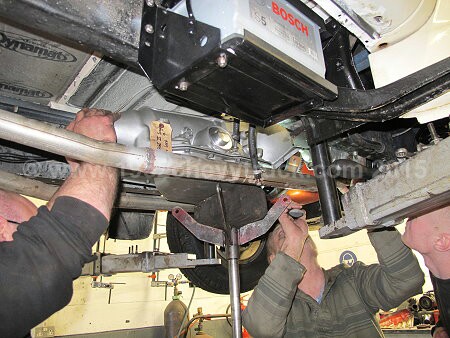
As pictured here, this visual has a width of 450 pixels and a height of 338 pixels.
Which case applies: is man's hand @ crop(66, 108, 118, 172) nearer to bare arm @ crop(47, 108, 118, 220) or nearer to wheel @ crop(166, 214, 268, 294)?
bare arm @ crop(47, 108, 118, 220)

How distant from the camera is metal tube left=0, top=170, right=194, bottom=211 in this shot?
1.20 meters

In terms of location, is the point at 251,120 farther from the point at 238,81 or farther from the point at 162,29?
the point at 162,29

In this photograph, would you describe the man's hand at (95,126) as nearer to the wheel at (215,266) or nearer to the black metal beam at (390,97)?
the black metal beam at (390,97)

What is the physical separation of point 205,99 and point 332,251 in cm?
546

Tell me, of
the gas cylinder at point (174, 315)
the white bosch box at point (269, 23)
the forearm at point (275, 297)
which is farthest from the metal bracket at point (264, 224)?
the gas cylinder at point (174, 315)

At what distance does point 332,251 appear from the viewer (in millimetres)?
5684

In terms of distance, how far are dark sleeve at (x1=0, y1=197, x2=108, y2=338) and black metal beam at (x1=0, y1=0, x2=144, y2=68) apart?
0.40 meters

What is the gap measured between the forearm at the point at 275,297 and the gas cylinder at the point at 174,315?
3.84 metres

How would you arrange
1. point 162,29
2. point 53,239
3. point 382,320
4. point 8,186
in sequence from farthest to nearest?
point 382,320 < point 8,186 < point 162,29 < point 53,239

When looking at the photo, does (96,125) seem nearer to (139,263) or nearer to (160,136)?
(160,136)

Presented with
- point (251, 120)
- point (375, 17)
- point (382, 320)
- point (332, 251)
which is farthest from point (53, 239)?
point (332, 251)

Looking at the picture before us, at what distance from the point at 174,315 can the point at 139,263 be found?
3.59 meters

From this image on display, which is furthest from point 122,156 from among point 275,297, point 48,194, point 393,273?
point 393,273

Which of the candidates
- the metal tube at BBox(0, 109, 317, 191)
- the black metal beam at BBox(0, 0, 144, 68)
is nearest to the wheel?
the metal tube at BBox(0, 109, 317, 191)
